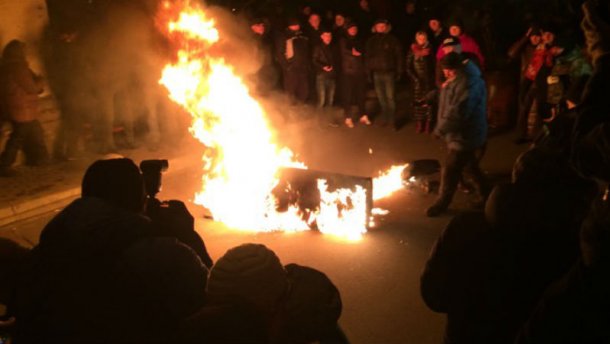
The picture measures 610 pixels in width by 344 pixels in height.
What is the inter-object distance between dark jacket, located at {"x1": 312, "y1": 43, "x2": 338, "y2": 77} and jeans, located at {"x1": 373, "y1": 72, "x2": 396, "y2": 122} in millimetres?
984

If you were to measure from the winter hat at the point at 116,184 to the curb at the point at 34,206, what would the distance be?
5.66 meters

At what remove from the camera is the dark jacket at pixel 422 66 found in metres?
11.3

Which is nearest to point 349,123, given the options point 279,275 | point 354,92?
point 354,92

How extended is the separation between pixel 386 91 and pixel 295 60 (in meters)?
2.11

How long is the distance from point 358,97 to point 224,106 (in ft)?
14.1

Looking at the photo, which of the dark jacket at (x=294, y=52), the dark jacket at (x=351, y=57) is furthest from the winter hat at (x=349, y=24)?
the dark jacket at (x=294, y=52)

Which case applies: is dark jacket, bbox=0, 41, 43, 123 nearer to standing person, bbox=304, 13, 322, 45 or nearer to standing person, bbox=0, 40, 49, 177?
standing person, bbox=0, 40, 49, 177

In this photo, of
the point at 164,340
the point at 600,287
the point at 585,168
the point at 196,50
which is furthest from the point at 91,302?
the point at 196,50

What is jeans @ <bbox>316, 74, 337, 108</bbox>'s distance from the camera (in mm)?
12508

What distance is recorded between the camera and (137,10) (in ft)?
35.9

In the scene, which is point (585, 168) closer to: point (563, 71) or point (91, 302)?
point (91, 302)

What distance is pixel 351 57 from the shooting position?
1214 centimetres

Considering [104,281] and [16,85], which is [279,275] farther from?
[16,85]

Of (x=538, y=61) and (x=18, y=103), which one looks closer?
(x=18, y=103)
